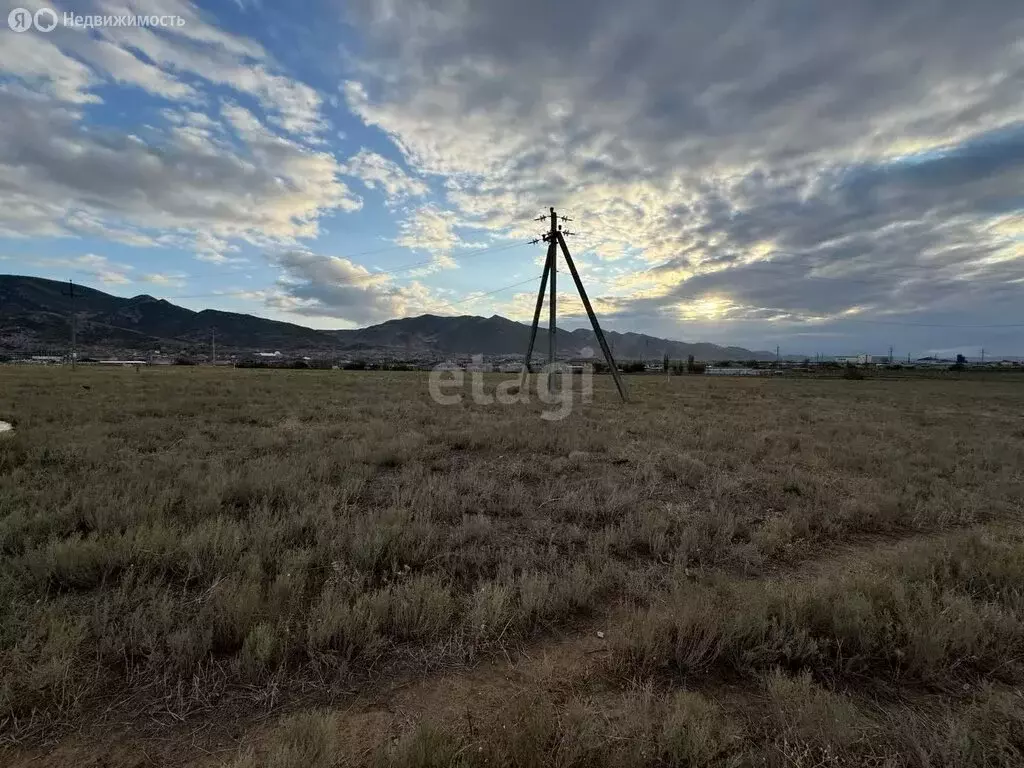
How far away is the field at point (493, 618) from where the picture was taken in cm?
286

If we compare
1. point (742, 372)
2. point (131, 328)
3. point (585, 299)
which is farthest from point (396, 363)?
point (131, 328)

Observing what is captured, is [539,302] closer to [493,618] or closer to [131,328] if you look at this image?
[493,618]

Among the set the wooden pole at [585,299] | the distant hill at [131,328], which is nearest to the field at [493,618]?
the wooden pole at [585,299]

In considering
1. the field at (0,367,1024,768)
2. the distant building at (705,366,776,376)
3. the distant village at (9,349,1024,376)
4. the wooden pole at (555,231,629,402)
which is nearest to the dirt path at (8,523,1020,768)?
the field at (0,367,1024,768)

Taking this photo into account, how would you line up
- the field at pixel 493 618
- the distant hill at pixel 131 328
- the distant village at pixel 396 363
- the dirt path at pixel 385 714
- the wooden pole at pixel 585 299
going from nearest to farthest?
the dirt path at pixel 385 714 → the field at pixel 493 618 → the wooden pole at pixel 585 299 → the distant village at pixel 396 363 → the distant hill at pixel 131 328

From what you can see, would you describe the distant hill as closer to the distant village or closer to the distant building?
the distant village

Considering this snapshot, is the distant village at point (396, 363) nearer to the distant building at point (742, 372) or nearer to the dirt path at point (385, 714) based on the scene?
the distant building at point (742, 372)

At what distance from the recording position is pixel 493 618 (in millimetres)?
4066

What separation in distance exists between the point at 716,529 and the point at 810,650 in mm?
3043

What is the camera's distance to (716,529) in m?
6.75

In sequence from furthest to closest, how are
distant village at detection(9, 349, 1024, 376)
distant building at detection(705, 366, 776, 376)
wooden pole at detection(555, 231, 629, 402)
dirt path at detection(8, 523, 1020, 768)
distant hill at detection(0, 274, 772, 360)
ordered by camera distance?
distant hill at detection(0, 274, 772, 360), distant building at detection(705, 366, 776, 376), distant village at detection(9, 349, 1024, 376), wooden pole at detection(555, 231, 629, 402), dirt path at detection(8, 523, 1020, 768)

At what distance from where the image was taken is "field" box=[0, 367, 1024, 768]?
9.37 ft

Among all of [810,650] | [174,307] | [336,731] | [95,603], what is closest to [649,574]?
[810,650]

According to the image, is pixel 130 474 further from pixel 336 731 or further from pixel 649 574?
pixel 649 574
